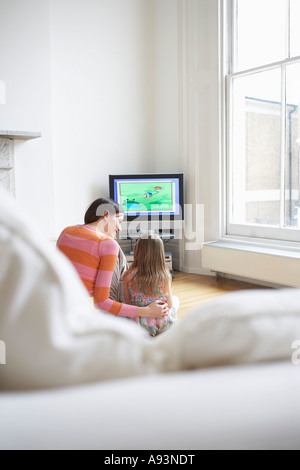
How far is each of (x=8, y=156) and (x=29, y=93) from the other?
2.41 feet

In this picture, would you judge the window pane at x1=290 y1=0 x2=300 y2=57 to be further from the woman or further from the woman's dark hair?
the woman

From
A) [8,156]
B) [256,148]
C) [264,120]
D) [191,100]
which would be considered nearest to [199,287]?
[256,148]

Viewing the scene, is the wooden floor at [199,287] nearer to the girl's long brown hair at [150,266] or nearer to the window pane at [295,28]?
the girl's long brown hair at [150,266]

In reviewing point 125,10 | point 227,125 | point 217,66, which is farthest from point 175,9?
point 227,125

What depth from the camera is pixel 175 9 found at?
16.3ft

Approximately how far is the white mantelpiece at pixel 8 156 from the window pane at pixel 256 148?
2169 millimetres

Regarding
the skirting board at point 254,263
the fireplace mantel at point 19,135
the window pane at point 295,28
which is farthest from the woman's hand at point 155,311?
the window pane at point 295,28

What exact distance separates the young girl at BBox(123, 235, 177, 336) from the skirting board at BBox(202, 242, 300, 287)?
77.1 inches

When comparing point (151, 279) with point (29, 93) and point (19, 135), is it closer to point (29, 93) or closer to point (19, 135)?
point (19, 135)

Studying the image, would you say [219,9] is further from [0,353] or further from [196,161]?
[0,353]

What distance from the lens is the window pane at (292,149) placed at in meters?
3.99

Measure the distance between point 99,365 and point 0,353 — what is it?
0.29 ft

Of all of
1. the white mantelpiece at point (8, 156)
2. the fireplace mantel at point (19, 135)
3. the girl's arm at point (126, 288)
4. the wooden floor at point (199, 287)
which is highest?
the fireplace mantel at point (19, 135)

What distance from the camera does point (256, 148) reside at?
4.45 m
